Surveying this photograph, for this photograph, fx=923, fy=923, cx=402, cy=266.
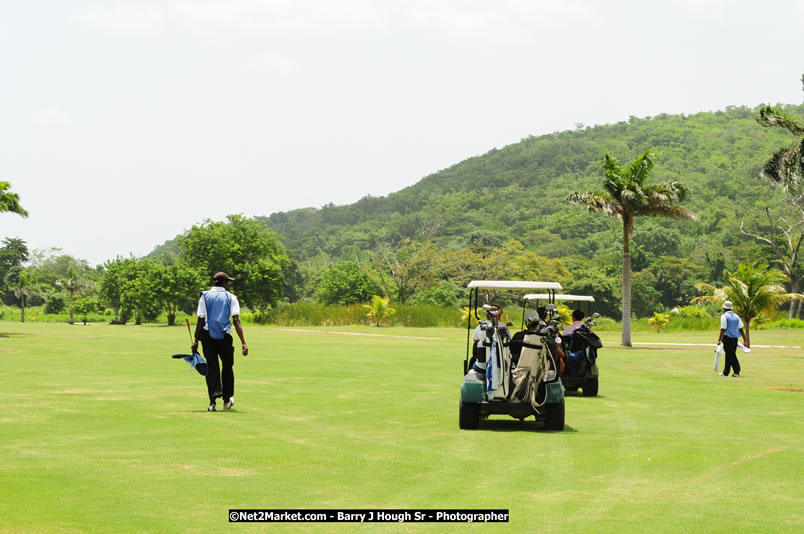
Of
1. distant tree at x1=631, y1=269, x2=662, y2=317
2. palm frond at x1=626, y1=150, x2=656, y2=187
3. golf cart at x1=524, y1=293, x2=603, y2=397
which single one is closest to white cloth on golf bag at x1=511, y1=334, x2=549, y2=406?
golf cart at x1=524, y1=293, x2=603, y2=397

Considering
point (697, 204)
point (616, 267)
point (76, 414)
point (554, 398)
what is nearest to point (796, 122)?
point (554, 398)

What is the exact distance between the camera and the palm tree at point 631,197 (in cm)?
4297

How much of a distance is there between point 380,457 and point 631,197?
34.6 metres

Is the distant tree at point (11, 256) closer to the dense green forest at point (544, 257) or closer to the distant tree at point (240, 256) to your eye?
the dense green forest at point (544, 257)

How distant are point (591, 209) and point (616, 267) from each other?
5971cm

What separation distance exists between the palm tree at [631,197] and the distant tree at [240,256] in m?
48.2

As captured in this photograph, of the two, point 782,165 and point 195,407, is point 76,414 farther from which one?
point 782,165

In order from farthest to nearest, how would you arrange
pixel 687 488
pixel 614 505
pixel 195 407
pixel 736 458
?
pixel 195 407, pixel 736 458, pixel 687 488, pixel 614 505

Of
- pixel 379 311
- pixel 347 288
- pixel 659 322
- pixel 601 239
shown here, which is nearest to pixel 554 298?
pixel 659 322

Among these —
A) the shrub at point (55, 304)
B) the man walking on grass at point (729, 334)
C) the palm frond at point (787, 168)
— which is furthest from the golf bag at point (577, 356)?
the shrub at point (55, 304)

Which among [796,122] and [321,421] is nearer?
[321,421]

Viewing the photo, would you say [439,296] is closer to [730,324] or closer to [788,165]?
[788,165]

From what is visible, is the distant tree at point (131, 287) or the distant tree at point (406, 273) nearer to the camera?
the distant tree at point (131, 287)

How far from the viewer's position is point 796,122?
3641cm
